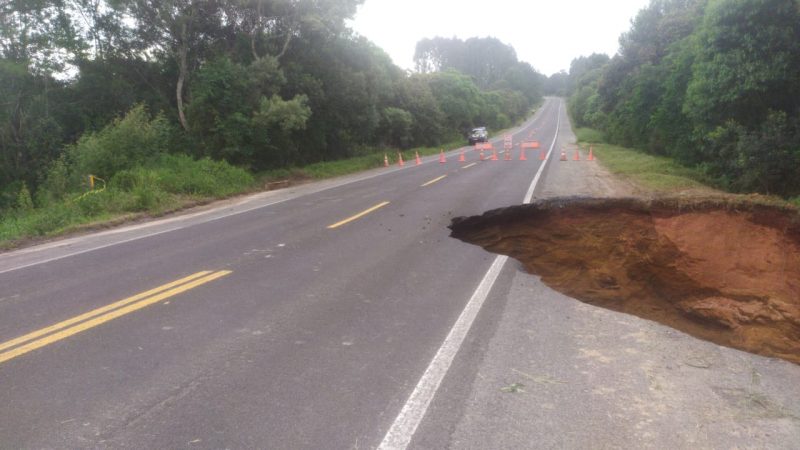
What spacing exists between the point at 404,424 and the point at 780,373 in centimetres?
309

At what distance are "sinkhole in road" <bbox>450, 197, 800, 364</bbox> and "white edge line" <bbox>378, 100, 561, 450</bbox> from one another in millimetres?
1628

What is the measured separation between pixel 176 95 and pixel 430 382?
2243 centimetres

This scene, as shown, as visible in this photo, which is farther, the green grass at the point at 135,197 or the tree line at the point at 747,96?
the tree line at the point at 747,96

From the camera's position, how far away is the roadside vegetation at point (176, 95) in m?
17.2

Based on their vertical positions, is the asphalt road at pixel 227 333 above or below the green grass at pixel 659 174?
above

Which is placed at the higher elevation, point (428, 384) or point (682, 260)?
point (428, 384)

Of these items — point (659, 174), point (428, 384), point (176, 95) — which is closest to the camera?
point (428, 384)

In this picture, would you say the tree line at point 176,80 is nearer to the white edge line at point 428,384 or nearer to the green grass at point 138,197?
the green grass at point 138,197

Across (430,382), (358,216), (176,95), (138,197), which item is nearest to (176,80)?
(176,95)

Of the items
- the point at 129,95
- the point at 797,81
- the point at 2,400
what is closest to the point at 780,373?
the point at 2,400

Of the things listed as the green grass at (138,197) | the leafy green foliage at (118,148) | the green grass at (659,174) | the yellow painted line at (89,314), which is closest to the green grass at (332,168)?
the green grass at (138,197)

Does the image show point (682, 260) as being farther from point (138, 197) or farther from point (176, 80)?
point (176, 80)

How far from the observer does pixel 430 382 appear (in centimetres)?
399

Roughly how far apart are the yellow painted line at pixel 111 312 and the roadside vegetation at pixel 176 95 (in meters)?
9.55
